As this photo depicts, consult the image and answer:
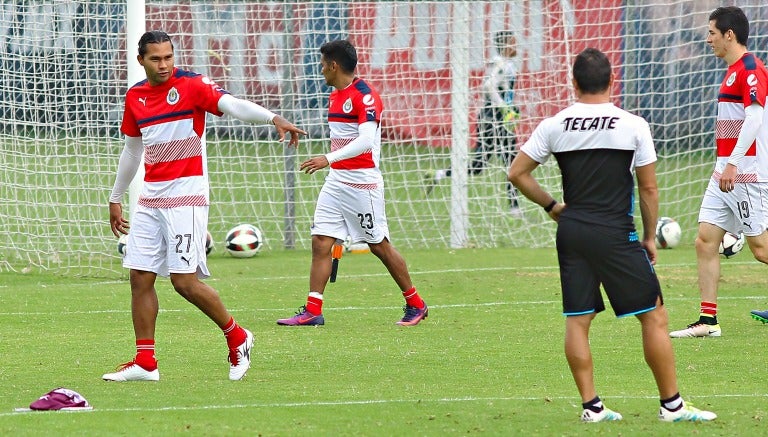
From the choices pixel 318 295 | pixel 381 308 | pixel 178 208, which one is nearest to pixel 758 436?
pixel 178 208

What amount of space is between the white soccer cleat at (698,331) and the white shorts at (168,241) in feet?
11.2

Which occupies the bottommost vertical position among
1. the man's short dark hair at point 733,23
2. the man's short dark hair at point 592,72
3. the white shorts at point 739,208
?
the white shorts at point 739,208

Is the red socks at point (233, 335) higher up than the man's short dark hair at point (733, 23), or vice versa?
the man's short dark hair at point (733, 23)

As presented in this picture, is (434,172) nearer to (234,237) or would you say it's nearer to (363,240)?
(234,237)

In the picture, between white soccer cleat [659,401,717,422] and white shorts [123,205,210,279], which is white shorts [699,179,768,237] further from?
white shorts [123,205,210,279]

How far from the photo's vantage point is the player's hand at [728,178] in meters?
8.74

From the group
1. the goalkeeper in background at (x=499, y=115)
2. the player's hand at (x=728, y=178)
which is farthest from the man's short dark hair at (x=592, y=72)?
the goalkeeper in background at (x=499, y=115)

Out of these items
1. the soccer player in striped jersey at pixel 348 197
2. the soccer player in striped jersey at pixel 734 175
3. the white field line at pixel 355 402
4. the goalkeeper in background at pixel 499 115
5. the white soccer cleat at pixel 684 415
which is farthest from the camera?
the goalkeeper in background at pixel 499 115

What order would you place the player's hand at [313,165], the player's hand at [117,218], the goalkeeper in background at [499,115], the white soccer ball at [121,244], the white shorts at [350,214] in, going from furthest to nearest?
the goalkeeper in background at [499,115]
the white soccer ball at [121,244]
the white shorts at [350,214]
the player's hand at [313,165]
the player's hand at [117,218]

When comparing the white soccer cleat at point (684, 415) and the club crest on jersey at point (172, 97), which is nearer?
the white soccer cleat at point (684, 415)

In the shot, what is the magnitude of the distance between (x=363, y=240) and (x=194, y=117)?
2.82m

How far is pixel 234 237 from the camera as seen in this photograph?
47.4 feet

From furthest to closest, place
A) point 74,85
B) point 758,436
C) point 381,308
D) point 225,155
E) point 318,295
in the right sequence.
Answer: point 225,155 < point 74,85 < point 381,308 < point 318,295 < point 758,436

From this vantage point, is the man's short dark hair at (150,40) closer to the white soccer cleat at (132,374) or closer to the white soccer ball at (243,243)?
the white soccer cleat at (132,374)
